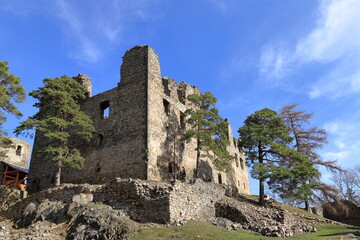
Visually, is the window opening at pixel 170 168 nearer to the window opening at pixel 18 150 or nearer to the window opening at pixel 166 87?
the window opening at pixel 166 87

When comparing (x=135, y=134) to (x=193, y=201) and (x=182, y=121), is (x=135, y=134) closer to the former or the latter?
(x=182, y=121)

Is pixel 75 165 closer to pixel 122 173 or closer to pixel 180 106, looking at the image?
pixel 122 173

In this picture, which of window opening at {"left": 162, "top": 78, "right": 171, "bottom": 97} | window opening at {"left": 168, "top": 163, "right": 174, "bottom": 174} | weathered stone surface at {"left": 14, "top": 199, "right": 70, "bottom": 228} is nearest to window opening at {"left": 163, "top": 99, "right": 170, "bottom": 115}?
window opening at {"left": 162, "top": 78, "right": 171, "bottom": 97}

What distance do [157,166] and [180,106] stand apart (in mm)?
8066

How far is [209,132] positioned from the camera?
25.1m

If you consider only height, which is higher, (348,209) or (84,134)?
(84,134)

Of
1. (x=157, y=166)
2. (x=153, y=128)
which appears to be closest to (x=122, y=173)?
(x=157, y=166)

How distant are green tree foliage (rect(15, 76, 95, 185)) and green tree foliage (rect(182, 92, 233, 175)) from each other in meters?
8.47

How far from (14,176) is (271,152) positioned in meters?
29.8

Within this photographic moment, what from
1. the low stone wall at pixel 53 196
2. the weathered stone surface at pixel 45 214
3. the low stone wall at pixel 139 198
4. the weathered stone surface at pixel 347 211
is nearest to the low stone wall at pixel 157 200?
the low stone wall at pixel 139 198

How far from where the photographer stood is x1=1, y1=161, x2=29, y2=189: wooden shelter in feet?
109

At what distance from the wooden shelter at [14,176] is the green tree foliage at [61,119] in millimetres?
10809

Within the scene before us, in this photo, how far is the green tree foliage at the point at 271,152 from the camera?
73.7 feet

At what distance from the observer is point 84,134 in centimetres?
2411
